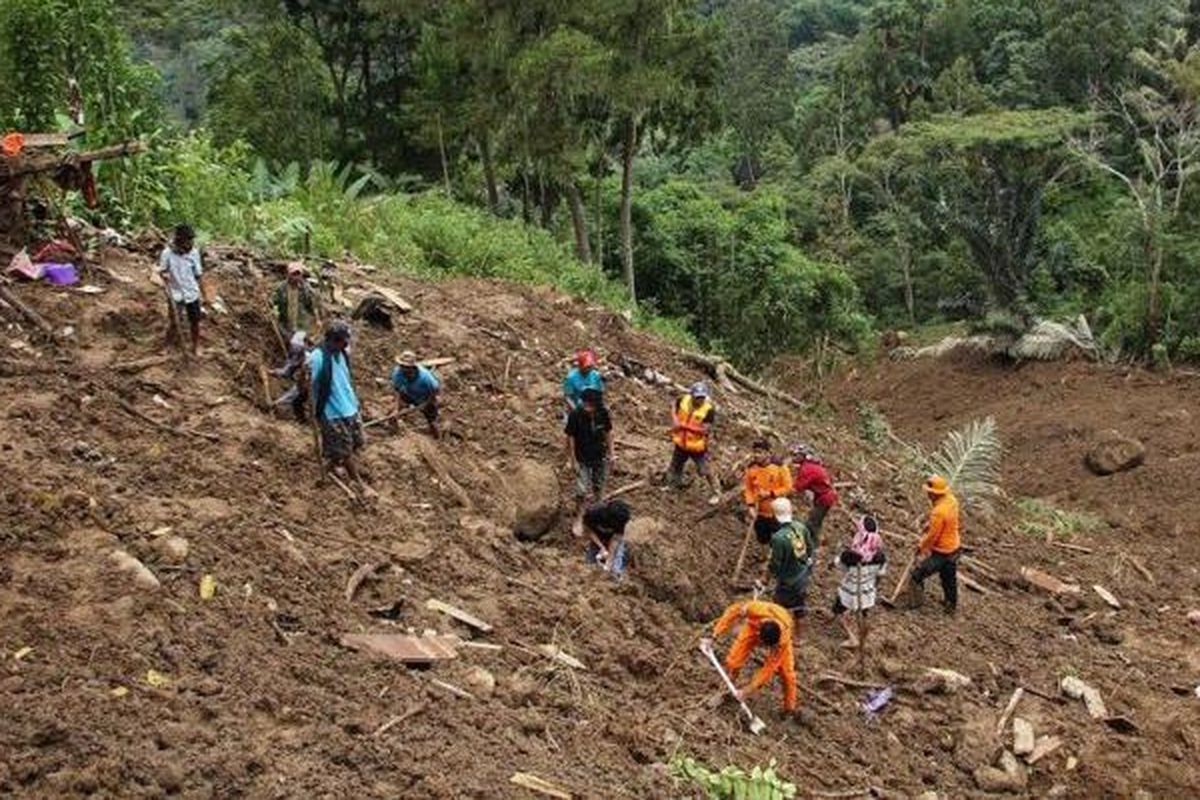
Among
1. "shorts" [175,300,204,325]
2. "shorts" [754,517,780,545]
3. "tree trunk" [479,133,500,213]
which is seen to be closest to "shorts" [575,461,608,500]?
"shorts" [754,517,780,545]

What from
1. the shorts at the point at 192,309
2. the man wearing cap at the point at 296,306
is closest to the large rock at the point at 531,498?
the man wearing cap at the point at 296,306

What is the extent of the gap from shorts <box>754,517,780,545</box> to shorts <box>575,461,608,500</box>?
4.32 feet

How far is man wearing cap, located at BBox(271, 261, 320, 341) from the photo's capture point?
987 cm

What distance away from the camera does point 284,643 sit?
6652 mm

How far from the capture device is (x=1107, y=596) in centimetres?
1212

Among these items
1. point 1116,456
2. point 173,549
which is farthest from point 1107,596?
point 173,549

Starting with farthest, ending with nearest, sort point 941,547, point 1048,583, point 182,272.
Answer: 1. point 1048,583
2. point 941,547
3. point 182,272

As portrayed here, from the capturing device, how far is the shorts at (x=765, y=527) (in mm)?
9953

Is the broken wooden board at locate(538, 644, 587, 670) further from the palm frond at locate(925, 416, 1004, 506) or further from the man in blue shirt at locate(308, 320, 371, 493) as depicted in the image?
the palm frond at locate(925, 416, 1004, 506)

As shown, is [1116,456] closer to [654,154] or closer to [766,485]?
[766,485]

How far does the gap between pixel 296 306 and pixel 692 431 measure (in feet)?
11.4

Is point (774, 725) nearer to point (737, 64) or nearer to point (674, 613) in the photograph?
point (674, 613)

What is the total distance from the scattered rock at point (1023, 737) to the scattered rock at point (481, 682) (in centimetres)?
408

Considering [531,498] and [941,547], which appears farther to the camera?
[941,547]
